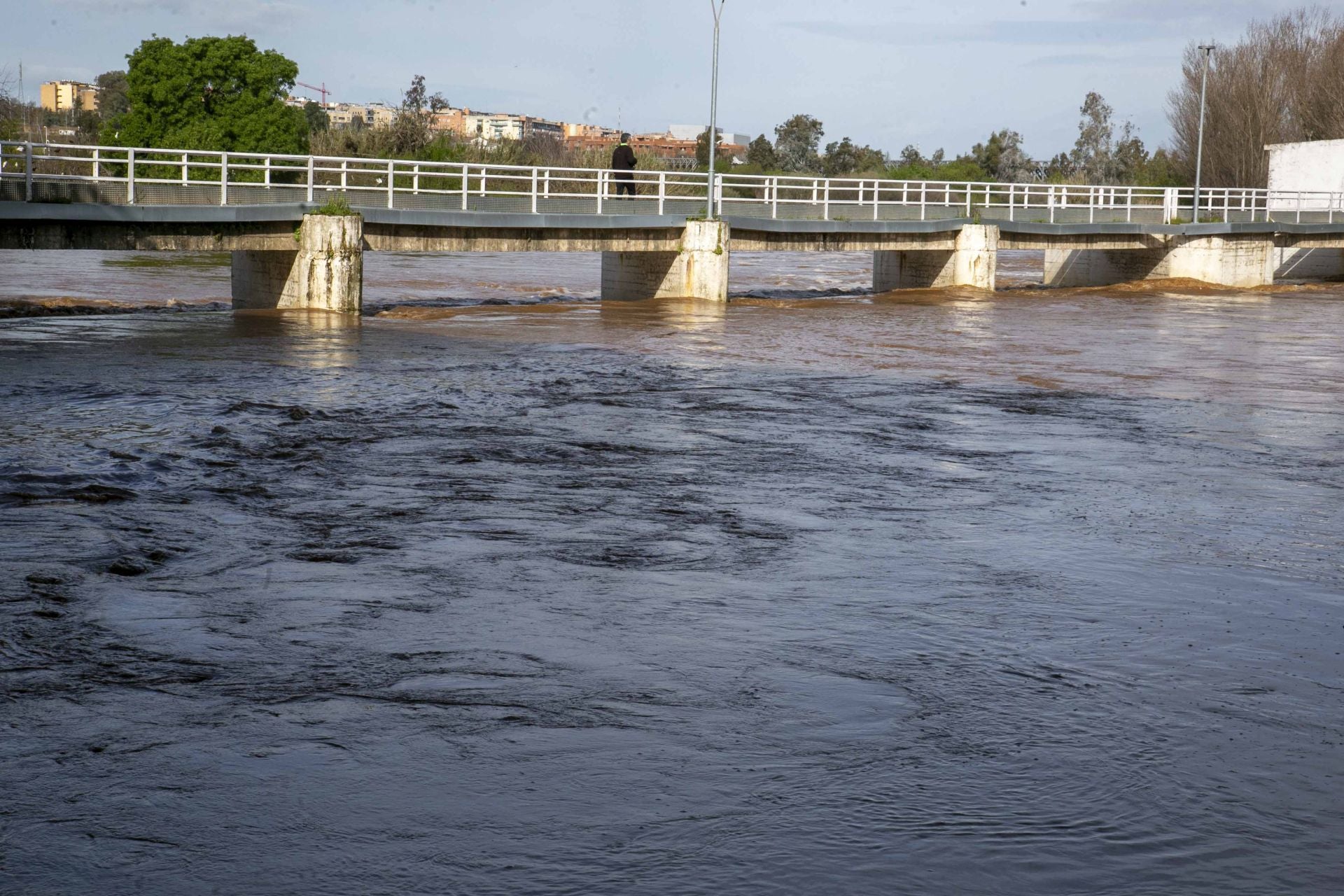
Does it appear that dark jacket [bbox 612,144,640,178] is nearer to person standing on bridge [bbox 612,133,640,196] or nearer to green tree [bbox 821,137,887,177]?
person standing on bridge [bbox 612,133,640,196]

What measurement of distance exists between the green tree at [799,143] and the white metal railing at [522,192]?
65.0 m

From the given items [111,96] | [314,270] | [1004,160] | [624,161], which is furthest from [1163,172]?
[111,96]

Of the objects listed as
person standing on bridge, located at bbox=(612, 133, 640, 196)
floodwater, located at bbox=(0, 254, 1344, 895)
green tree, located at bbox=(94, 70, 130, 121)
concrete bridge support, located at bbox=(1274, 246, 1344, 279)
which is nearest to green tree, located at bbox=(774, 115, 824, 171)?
green tree, located at bbox=(94, 70, 130, 121)

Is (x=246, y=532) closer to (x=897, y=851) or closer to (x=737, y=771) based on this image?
(x=737, y=771)

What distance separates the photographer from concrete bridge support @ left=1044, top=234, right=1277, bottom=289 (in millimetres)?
46094

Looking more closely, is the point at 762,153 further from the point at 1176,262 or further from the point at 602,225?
the point at 602,225

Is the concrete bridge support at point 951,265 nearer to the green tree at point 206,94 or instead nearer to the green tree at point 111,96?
the green tree at point 206,94

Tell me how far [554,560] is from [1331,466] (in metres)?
7.77

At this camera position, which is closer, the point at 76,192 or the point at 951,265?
the point at 76,192

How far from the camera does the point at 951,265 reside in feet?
131

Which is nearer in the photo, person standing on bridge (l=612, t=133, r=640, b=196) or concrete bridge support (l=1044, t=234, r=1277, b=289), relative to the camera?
person standing on bridge (l=612, t=133, r=640, b=196)

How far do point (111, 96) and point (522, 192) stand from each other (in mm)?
123973

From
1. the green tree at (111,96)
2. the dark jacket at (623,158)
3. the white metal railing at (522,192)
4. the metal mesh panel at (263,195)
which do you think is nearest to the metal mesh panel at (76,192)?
the white metal railing at (522,192)

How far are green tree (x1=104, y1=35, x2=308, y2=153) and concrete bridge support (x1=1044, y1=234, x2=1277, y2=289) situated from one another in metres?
40.5
